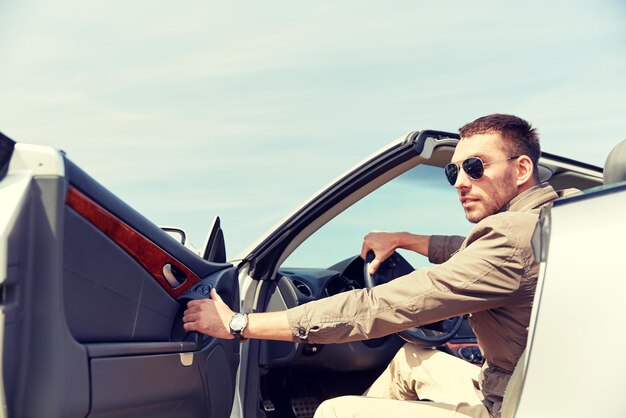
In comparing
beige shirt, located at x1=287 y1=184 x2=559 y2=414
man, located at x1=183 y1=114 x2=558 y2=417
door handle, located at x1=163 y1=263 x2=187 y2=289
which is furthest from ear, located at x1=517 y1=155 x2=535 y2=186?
door handle, located at x1=163 y1=263 x2=187 y2=289

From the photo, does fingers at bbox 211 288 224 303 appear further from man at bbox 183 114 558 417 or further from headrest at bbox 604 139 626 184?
headrest at bbox 604 139 626 184

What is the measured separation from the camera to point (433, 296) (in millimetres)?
2381

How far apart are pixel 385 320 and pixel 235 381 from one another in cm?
92

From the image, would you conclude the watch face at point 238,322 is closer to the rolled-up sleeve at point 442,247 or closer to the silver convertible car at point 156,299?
the silver convertible car at point 156,299

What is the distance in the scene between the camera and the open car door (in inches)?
74.4

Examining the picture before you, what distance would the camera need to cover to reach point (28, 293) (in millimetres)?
1902

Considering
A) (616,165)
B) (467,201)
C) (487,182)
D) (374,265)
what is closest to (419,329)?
(374,265)

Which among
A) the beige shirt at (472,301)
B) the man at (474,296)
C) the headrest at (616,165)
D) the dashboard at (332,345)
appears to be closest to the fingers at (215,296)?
the man at (474,296)

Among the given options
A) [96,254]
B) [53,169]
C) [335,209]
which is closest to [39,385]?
[96,254]

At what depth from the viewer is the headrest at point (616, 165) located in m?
2.05

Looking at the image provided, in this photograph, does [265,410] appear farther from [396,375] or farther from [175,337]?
[175,337]

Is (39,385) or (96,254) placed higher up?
(96,254)

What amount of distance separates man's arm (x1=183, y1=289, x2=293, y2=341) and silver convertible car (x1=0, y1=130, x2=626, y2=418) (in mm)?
62

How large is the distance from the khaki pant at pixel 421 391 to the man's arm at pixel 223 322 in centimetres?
29
